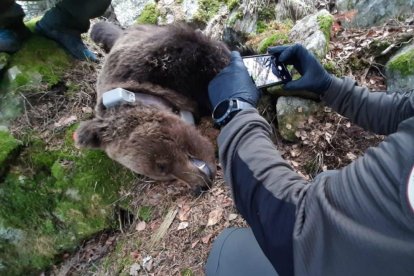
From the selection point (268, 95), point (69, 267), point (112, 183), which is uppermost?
point (268, 95)

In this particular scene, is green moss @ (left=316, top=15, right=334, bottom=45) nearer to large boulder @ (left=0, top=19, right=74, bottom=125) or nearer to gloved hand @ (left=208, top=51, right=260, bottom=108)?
gloved hand @ (left=208, top=51, right=260, bottom=108)

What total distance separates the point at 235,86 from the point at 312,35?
154cm

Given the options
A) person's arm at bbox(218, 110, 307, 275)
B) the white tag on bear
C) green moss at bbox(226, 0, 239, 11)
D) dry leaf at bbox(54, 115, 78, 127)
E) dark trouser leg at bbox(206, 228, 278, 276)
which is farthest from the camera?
green moss at bbox(226, 0, 239, 11)

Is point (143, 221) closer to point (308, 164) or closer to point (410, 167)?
point (308, 164)

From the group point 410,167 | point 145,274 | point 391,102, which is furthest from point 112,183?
point 410,167

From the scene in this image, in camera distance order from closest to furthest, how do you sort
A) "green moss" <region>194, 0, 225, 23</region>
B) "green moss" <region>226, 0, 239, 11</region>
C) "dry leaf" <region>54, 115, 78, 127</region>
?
"dry leaf" <region>54, 115, 78, 127</region> → "green moss" <region>226, 0, 239, 11</region> → "green moss" <region>194, 0, 225, 23</region>

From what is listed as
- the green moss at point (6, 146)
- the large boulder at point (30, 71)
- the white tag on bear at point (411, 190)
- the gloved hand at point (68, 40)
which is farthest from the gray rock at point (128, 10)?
the white tag on bear at point (411, 190)

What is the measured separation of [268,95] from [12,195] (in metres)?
3.03

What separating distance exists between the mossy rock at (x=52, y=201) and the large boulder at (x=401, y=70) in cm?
266

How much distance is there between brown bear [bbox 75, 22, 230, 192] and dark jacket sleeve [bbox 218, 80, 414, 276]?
117 centimetres

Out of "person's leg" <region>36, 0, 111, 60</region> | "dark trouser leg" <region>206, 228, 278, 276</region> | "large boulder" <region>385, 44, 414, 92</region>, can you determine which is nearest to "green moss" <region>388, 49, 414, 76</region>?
"large boulder" <region>385, 44, 414, 92</region>

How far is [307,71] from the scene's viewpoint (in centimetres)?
250

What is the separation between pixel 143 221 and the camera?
3561 millimetres

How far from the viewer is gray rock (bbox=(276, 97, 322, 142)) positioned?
10.2ft
